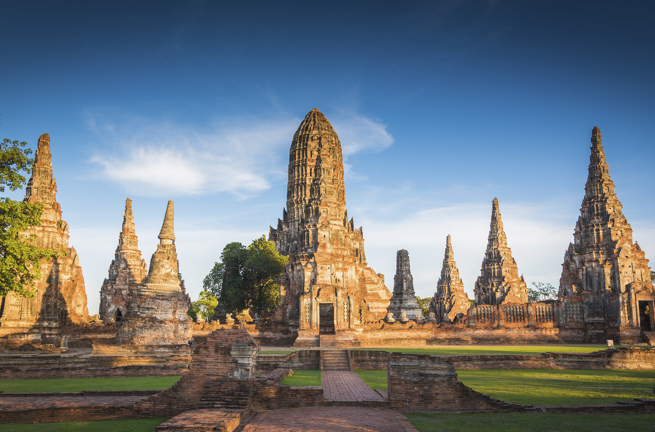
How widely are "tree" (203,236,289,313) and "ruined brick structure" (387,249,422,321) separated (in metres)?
11.6

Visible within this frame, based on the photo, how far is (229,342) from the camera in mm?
11359

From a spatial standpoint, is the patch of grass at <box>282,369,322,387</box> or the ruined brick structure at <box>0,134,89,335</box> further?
the ruined brick structure at <box>0,134,89,335</box>

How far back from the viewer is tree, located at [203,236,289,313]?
48.0 m

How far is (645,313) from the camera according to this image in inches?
1485

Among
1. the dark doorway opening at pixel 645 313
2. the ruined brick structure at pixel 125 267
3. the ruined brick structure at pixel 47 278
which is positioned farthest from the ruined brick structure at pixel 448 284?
the ruined brick structure at pixel 47 278

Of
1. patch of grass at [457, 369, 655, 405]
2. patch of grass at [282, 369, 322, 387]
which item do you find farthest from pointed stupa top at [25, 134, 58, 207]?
patch of grass at [457, 369, 655, 405]

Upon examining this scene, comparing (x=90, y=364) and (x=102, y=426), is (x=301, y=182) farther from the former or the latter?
(x=102, y=426)

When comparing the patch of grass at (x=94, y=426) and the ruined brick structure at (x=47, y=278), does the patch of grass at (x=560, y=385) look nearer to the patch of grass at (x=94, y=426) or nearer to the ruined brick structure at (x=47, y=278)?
the patch of grass at (x=94, y=426)

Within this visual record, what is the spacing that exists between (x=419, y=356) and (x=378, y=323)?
71.4 ft

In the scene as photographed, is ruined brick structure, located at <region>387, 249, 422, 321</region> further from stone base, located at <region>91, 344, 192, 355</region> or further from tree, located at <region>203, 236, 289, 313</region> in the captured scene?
stone base, located at <region>91, 344, 192, 355</region>

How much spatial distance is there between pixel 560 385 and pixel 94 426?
43.2 feet

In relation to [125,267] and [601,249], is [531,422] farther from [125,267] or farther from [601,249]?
[125,267]

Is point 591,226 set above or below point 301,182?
below

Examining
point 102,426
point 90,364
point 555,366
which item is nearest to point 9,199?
point 90,364
